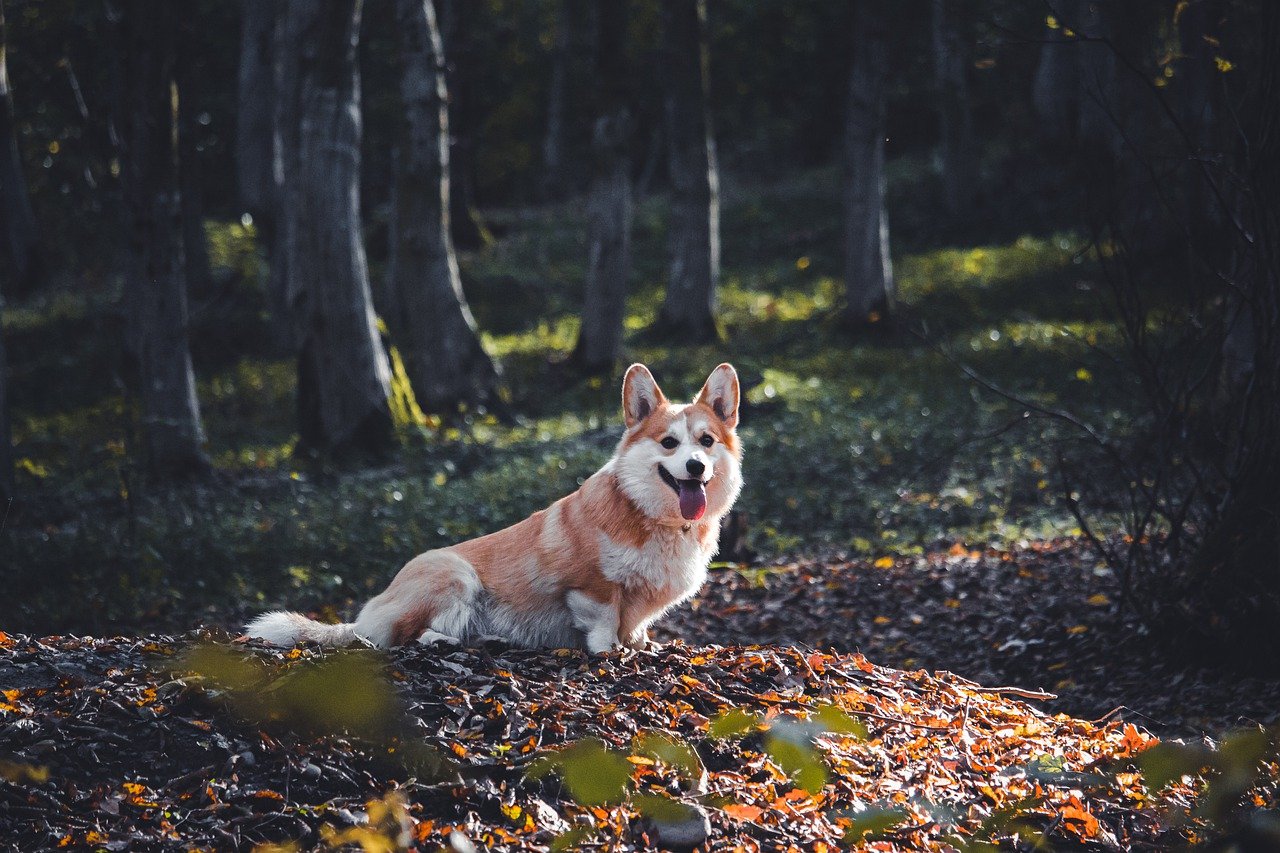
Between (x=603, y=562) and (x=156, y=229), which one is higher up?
(x=156, y=229)

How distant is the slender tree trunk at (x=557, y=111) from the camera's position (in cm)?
3828

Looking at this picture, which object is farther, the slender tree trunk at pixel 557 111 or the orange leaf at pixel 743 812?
the slender tree trunk at pixel 557 111

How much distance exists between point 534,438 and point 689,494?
352 inches

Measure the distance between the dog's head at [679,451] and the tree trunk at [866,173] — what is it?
1308cm

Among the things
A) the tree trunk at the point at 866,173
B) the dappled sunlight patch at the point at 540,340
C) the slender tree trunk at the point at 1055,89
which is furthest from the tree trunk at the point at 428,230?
the slender tree trunk at the point at 1055,89

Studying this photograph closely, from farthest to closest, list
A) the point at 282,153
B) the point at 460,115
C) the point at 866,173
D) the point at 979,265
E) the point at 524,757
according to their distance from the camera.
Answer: the point at 460,115 → the point at 979,265 → the point at 866,173 → the point at 282,153 → the point at 524,757

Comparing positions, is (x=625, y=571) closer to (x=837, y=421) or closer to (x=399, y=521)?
(x=399, y=521)

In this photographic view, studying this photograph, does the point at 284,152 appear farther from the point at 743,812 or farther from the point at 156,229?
the point at 743,812

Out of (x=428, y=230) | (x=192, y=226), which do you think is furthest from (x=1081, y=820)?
(x=192, y=226)

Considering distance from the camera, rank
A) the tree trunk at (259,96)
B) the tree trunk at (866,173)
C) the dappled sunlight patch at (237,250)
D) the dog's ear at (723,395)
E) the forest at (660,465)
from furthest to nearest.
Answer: the dappled sunlight patch at (237,250) → the tree trunk at (259,96) → the tree trunk at (866,173) → the dog's ear at (723,395) → the forest at (660,465)

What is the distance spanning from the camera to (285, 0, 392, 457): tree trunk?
42.7 ft

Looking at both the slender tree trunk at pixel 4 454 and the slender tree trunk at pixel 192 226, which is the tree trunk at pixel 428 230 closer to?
the slender tree trunk at pixel 4 454

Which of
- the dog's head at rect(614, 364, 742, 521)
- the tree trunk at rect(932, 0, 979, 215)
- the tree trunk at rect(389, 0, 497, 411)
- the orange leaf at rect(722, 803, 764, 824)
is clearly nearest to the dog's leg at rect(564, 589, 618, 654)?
the dog's head at rect(614, 364, 742, 521)

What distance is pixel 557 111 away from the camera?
130 ft
